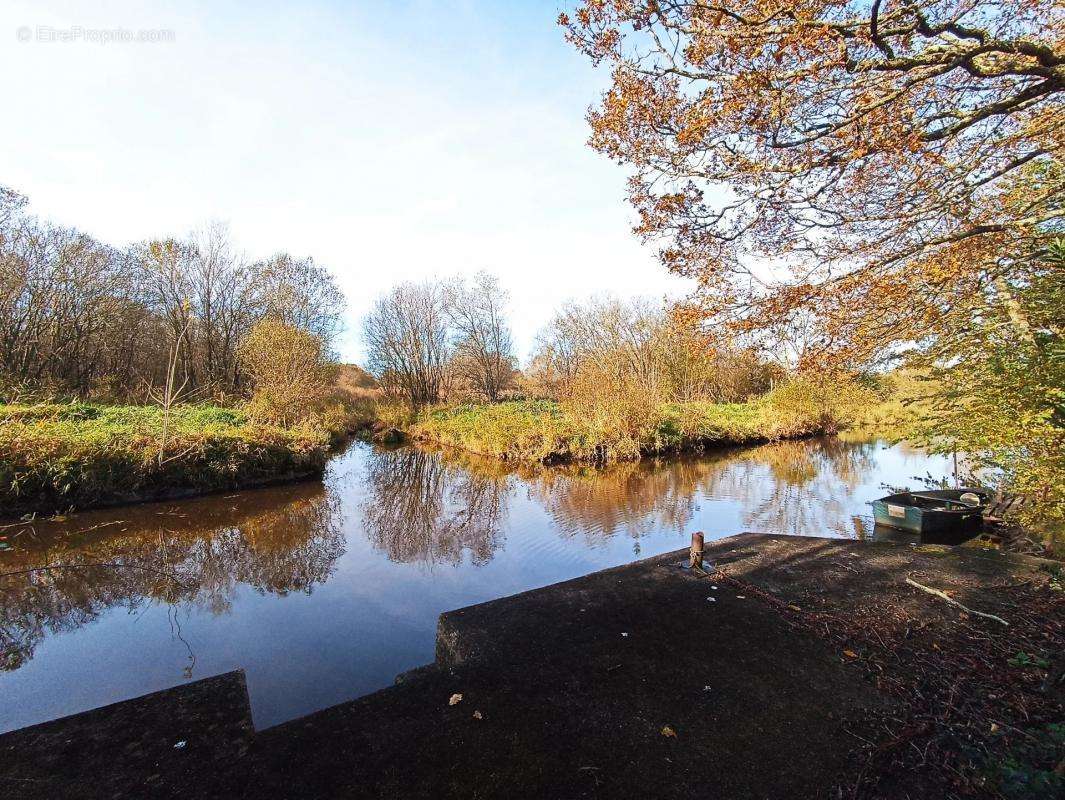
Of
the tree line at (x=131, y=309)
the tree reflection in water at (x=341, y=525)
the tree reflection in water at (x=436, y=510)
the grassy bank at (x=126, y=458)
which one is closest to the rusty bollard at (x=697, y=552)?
the tree reflection in water at (x=341, y=525)

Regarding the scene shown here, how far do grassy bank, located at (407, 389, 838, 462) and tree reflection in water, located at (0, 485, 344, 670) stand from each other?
284 inches

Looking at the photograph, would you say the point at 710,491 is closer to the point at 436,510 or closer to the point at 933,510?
the point at 933,510

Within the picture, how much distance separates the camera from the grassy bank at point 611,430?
50.8ft

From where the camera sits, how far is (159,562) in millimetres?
6750

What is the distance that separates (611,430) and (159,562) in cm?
1168

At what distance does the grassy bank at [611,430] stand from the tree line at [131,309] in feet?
25.7

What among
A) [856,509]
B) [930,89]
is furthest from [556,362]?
[930,89]

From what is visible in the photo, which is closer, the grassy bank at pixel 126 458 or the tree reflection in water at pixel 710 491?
the grassy bank at pixel 126 458

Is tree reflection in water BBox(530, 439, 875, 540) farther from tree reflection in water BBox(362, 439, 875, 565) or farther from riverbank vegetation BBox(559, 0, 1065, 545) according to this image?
riverbank vegetation BBox(559, 0, 1065, 545)

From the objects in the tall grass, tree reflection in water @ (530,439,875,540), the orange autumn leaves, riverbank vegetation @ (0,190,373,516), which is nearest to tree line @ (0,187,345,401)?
riverbank vegetation @ (0,190,373,516)

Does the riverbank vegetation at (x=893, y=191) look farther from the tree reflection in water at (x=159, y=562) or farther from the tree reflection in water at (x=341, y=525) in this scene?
the tree reflection in water at (x=159, y=562)

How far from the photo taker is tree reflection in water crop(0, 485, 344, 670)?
527 cm

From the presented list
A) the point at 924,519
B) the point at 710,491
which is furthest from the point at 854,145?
the point at 710,491

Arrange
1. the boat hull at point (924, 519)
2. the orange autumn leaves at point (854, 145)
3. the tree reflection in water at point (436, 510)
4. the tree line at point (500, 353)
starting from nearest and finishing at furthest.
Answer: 1. the orange autumn leaves at point (854, 145)
2. the boat hull at point (924, 519)
3. the tree reflection in water at point (436, 510)
4. the tree line at point (500, 353)
